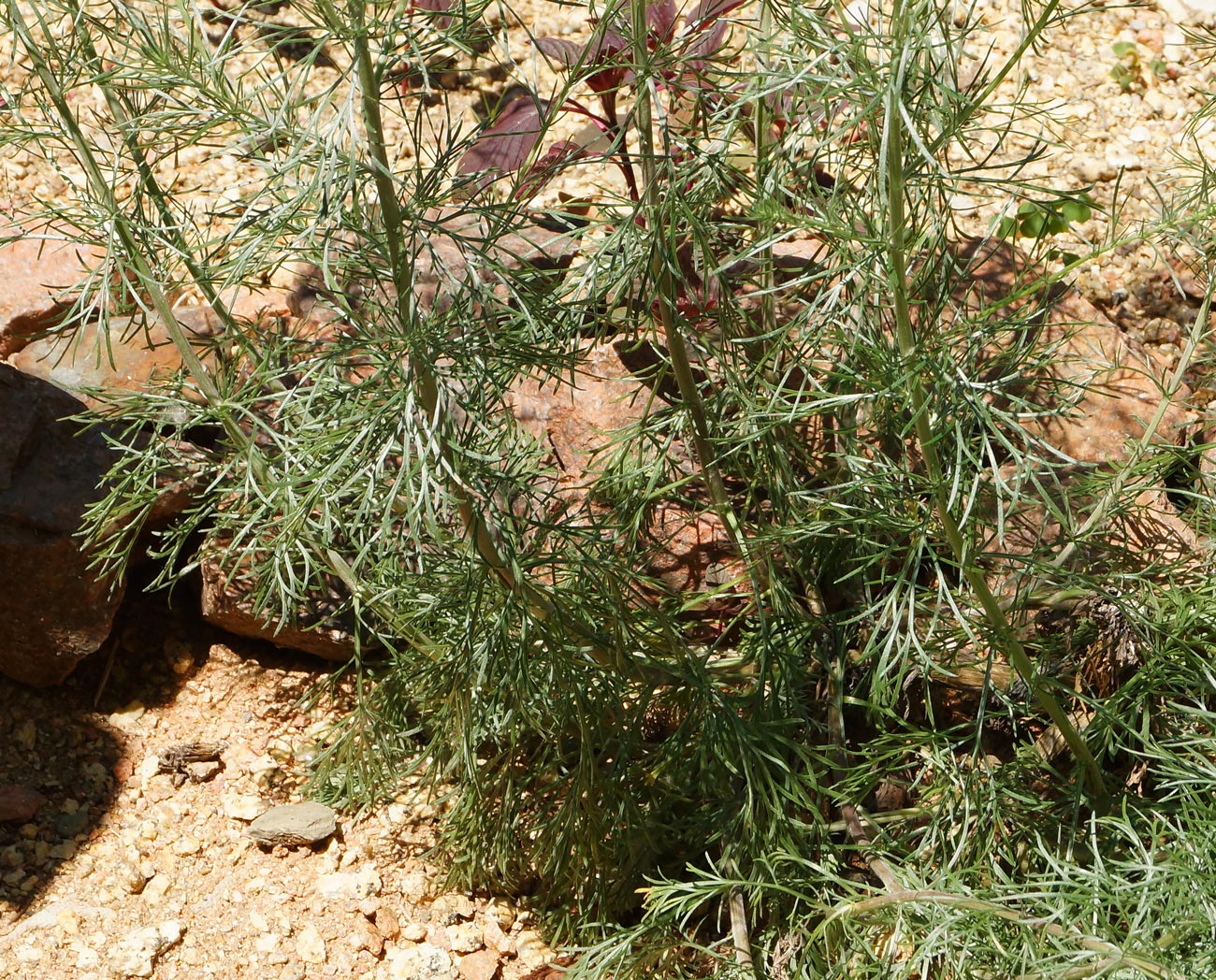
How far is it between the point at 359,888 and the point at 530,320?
1.26 m

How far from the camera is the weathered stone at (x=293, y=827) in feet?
7.68

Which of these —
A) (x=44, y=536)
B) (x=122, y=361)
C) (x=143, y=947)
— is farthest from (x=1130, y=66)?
(x=143, y=947)

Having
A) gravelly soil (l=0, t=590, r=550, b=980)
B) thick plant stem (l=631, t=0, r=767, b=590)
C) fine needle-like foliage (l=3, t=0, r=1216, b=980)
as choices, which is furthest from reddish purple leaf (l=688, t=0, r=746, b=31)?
gravelly soil (l=0, t=590, r=550, b=980)

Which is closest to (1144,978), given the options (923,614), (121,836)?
(923,614)

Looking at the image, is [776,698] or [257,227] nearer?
[257,227]

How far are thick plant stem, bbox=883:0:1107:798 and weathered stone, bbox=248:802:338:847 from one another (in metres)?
1.31

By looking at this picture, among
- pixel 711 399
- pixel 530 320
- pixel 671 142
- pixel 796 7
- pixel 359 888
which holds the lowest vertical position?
pixel 359 888

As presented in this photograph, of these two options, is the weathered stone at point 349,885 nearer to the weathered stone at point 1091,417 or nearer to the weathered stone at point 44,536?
the weathered stone at point 44,536

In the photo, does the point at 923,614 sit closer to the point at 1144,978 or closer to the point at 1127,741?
the point at 1127,741

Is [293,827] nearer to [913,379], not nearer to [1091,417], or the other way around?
[913,379]

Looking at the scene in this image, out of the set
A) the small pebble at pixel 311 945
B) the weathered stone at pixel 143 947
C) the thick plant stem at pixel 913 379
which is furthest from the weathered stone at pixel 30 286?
the thick plant stem at pixel 913 379

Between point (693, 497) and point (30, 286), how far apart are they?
1523 mm

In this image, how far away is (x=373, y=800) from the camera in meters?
2.40

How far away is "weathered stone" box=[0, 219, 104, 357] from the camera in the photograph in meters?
2.64
